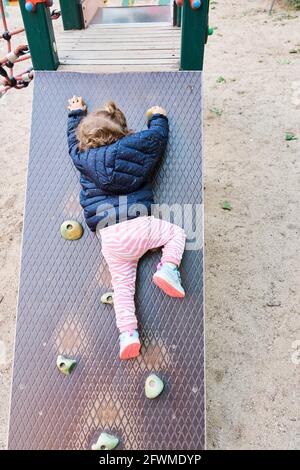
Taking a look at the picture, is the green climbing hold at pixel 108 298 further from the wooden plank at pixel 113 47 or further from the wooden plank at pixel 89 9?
the wooden plank at pixel 89 9

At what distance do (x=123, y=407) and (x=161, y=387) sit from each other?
0.65ft

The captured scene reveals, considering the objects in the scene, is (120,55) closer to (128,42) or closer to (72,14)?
(128,42)

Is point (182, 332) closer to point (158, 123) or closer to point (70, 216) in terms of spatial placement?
point (70, 216)

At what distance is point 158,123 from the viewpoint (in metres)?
2.13

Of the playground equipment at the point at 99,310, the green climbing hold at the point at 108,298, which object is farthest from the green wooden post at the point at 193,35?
the green climbing hold at the point at 108,298

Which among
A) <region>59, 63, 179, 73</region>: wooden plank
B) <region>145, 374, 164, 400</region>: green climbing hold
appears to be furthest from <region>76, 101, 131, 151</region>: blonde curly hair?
<region>145, 374, 164, 400</region>: green climbing hold

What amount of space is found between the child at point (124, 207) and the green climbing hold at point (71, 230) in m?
0.09

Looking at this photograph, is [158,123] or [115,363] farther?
[158,123]

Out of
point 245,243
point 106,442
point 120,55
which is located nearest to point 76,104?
point 120,55

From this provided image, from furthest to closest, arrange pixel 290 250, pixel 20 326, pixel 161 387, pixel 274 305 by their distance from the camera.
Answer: pixel 290 250 < pixel 274 305 < pixel 20 326 < pixel 161 387

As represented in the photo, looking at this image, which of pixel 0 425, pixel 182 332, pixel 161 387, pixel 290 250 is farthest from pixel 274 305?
pixel 0 425

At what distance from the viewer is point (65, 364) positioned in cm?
193

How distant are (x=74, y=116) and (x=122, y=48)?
72 centimetres

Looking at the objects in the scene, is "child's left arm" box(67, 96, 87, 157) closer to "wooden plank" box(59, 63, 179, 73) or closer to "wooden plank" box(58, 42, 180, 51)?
"wooden plank" box(59, 63, 179, 73)
